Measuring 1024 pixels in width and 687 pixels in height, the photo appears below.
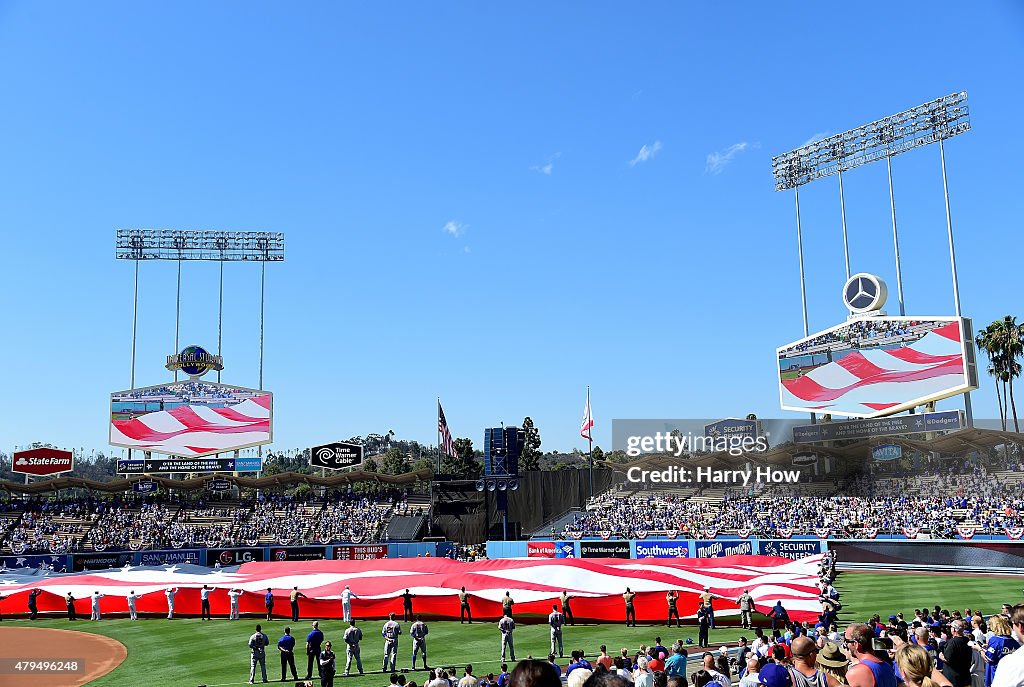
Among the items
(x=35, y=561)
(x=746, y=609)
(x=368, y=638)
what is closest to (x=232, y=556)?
(x=35, y=561)

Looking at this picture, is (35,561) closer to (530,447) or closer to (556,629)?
(556,629)

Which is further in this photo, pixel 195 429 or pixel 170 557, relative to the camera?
pixel 195 429

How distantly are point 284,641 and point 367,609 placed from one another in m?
10.6

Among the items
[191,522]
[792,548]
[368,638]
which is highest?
[191,522]

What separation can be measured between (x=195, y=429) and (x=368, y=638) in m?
43.6

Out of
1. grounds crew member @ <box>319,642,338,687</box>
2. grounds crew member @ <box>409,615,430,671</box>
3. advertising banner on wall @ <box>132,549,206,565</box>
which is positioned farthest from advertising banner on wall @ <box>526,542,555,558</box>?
grounds crew member @ <box>319,642,338,687</box>

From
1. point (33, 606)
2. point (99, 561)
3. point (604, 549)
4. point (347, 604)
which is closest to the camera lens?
point (347, 604)

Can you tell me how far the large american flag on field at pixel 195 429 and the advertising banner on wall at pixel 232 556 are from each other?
49.8 ft

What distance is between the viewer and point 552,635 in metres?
23.5

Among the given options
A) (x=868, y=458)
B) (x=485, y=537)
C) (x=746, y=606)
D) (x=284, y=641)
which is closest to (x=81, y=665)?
(x=284, y=641)

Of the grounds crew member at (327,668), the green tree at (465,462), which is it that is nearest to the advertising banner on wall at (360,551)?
the grounds crew member at (327,668)

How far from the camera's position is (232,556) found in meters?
52.3

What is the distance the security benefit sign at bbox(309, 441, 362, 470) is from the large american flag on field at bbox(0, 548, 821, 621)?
28.6 metres

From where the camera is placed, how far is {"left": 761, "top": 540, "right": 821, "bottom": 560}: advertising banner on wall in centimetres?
4569
